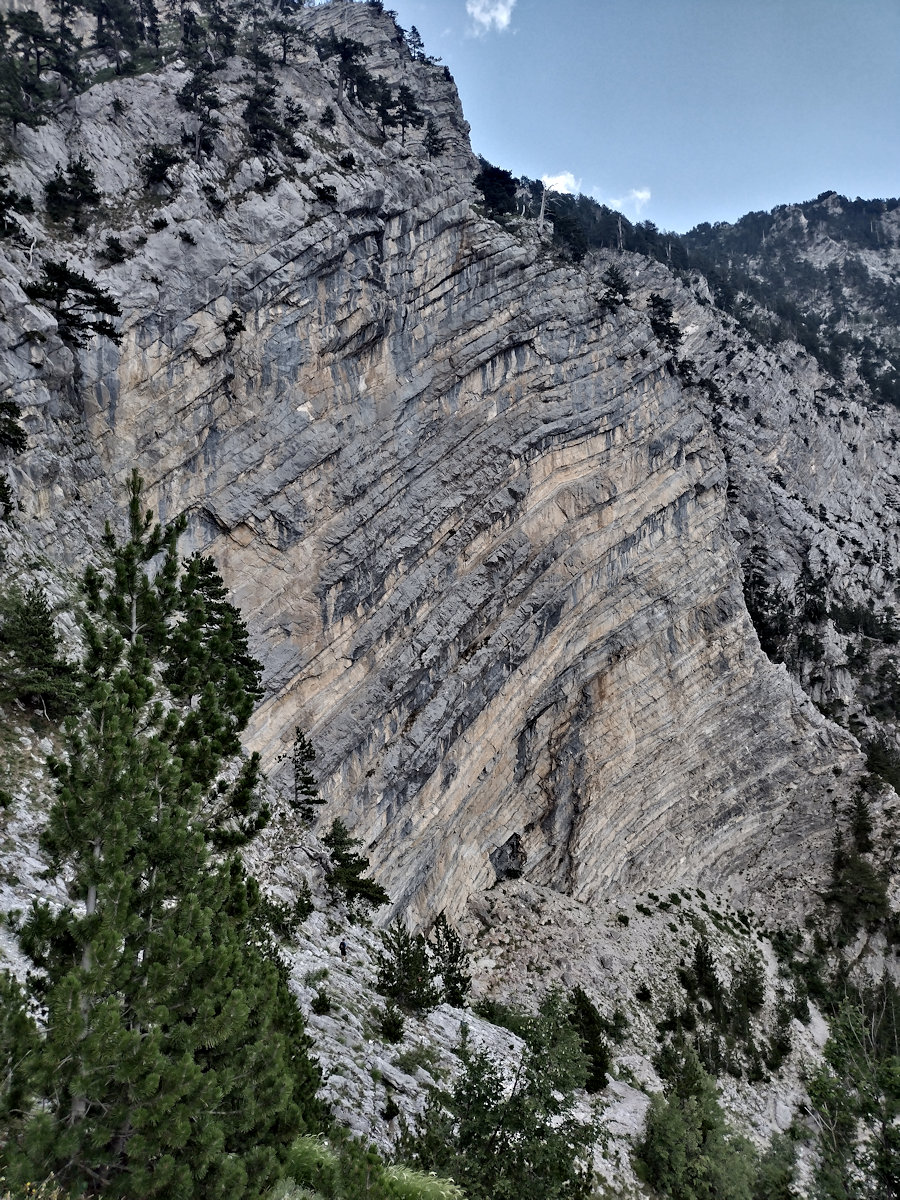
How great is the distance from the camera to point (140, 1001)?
761 cm

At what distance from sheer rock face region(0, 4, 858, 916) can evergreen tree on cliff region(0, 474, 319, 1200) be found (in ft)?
62.1

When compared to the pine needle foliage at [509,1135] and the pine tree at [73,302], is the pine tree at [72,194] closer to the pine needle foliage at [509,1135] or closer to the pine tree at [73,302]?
the pine tree at [73,302]

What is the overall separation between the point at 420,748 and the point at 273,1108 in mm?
25885

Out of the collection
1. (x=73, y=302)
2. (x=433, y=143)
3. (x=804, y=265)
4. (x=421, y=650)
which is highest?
(x=804, y=265)

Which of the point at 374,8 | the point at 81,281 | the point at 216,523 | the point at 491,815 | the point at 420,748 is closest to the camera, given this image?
the point at 81,281

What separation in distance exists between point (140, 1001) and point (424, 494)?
101 feet

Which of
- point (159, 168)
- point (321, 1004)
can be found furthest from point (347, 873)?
point (159, 168)

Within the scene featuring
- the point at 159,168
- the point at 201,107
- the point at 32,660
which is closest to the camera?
the point at 32,660

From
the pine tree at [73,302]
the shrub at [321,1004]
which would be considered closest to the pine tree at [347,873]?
the shrub at [321,1004]

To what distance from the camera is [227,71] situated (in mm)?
41875

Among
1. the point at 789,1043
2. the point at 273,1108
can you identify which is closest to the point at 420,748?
the point at 273,1108

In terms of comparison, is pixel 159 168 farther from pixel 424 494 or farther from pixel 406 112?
pixel 406 112

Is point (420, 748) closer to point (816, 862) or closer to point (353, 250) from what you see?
point (353, 250)

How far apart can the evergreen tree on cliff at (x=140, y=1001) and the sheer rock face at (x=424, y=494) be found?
1894 cm
